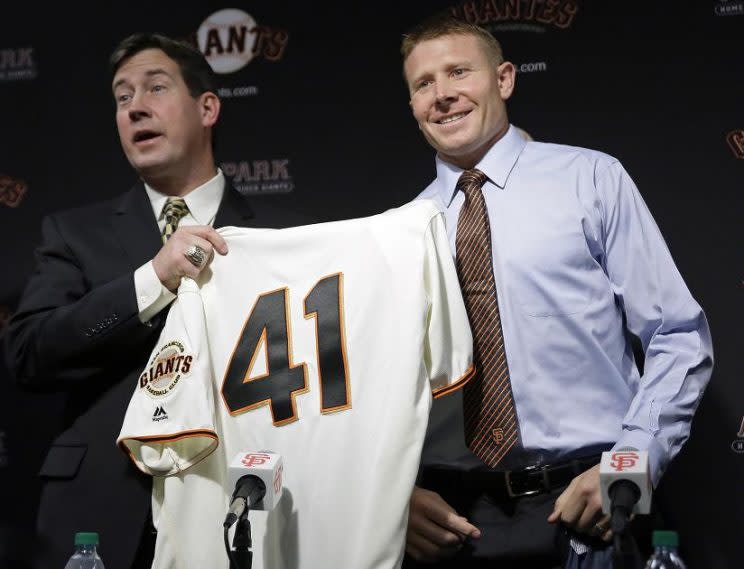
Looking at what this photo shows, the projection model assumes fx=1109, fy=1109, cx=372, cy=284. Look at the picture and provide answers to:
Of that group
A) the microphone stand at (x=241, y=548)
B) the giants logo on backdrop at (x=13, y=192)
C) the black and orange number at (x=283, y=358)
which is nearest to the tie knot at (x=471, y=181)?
→ the black and orange number at (x=283, y=358)

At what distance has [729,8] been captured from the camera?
2932 millimetres

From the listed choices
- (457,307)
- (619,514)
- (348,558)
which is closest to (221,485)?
(348,558)

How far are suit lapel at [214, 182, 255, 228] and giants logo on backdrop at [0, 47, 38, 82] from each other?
1.04m

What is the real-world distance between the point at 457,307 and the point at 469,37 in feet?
2.28

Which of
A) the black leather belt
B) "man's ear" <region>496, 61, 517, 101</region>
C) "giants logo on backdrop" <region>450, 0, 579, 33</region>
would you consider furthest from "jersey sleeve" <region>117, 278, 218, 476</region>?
"giants logo on backdrop" <region>450, 0, 579, 33</region>

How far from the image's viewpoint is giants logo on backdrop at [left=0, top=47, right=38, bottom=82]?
3314 mm

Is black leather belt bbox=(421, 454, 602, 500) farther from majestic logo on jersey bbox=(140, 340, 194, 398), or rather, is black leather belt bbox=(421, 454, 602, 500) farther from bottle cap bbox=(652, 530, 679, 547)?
majestic logo on jersey bbox=(140, 340, 194, 398)

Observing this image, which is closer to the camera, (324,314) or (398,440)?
(398,440)

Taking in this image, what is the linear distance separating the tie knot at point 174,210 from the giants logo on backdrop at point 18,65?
1020mm

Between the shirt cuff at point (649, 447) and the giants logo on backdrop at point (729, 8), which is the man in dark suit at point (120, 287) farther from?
the giants logo on backdrop at point (729, 8)

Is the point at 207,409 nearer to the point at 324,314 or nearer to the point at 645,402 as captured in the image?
the point at 324,314

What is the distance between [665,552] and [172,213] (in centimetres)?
130

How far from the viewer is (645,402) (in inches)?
82.4

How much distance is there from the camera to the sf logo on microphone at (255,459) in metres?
1.92
